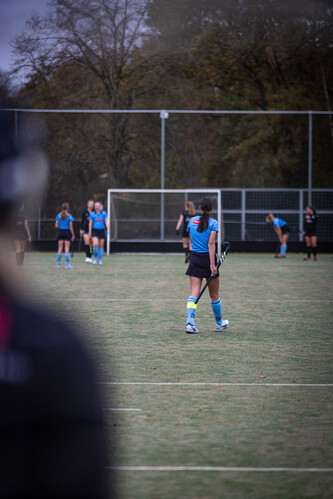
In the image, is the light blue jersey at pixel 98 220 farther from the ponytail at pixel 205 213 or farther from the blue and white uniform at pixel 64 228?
the ponytail at pixel 205 213

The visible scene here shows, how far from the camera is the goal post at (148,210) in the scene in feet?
118

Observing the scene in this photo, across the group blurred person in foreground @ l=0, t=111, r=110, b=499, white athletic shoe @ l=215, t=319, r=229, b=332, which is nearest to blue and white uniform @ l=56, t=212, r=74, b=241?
white athletic shoe @ l=215, t=319, r=229, b=332

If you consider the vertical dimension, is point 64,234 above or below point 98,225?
below

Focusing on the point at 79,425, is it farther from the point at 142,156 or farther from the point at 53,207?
the point at 142,156

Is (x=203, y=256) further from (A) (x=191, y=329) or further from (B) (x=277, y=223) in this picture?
(B) (x=277, y=223)

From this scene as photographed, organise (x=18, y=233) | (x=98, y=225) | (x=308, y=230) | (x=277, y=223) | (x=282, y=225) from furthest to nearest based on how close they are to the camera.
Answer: (x=282, y=225)
(x=277, y=223)
(x=308, y=230)
(x=98, y=225)
(x=18, y=233)

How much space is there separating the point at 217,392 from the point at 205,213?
4066mm

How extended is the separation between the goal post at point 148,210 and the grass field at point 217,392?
63.8ft

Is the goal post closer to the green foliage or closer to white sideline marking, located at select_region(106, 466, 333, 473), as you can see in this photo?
the green foliage

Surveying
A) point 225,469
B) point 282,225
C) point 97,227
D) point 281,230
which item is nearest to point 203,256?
point 225,469

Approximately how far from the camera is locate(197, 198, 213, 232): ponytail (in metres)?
10.5

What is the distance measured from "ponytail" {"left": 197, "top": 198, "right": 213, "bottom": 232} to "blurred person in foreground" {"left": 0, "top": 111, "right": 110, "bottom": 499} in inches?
338

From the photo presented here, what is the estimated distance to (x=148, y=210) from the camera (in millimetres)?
37094

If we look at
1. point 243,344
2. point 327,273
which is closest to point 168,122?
point 327,273
